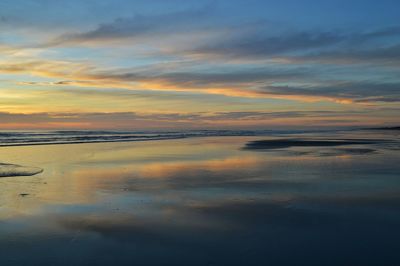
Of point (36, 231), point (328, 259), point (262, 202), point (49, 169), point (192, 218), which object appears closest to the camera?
point (328, 259)

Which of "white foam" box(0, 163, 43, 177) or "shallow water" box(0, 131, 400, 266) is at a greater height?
"white foam" box(0, 163, 43, 177)

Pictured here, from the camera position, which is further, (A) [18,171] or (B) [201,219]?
(A) [18,171]

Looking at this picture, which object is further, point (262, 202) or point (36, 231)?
point (262, 202)

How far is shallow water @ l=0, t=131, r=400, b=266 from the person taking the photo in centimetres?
596

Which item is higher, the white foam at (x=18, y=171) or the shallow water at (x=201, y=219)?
the white foam at (x=18, y=171)

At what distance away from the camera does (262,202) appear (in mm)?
9711

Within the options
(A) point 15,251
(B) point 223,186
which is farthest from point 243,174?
(A) point 15,251

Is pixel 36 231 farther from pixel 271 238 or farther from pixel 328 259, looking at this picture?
pixel 328 259

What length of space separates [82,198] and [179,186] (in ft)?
10.3

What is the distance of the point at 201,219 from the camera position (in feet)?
26.6

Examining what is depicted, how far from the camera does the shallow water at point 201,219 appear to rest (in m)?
5.96

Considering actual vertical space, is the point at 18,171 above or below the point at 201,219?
above

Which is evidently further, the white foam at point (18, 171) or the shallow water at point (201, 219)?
the white foam at point (18, 171)

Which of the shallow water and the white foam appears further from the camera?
the white foam
